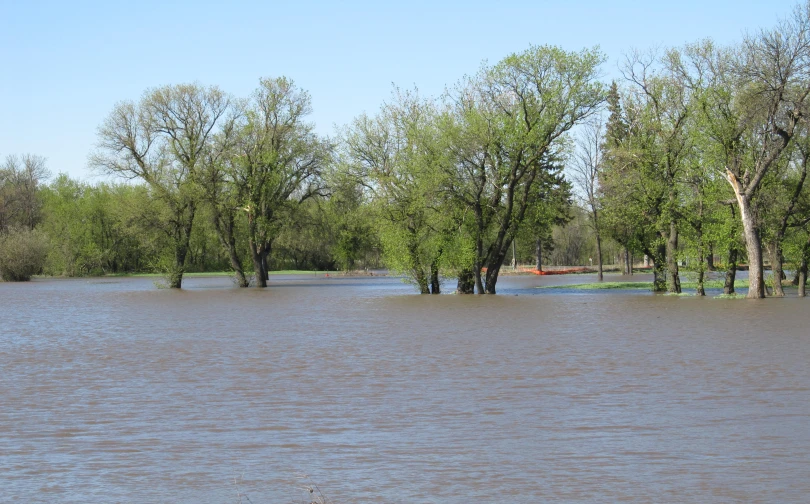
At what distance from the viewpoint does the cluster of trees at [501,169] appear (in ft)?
138

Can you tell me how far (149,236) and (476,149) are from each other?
92.5ft

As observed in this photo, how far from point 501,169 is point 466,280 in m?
7.35

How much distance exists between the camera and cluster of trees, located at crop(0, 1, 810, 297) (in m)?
42.2

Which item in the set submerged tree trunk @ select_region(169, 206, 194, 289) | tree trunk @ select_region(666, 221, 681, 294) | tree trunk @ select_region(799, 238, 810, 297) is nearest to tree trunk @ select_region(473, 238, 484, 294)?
tree trunk @ select_region(666, 221, 681, 294)

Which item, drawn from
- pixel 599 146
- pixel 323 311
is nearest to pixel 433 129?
pixel 323 311

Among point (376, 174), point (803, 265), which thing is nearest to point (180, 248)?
point (376, 174)

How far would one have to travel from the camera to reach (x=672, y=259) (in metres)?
48.2

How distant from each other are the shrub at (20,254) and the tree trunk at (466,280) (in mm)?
52903

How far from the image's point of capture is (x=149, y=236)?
2501 inches

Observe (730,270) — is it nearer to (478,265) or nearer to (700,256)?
(700,256)

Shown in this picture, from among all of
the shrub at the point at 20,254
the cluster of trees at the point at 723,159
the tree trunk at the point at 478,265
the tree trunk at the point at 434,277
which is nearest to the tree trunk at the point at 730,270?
the cluster of trees at the point at 723,159

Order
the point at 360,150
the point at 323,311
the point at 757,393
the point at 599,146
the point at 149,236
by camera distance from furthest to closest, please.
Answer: the point at 599,146, the point at 149,236, the point at 360,150, the point at 323,311, the point at 757,393

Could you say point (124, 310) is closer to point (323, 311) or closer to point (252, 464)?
point (323, 311)

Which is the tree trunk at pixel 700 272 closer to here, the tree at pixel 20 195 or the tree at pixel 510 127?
the tree at pixel 510 127
